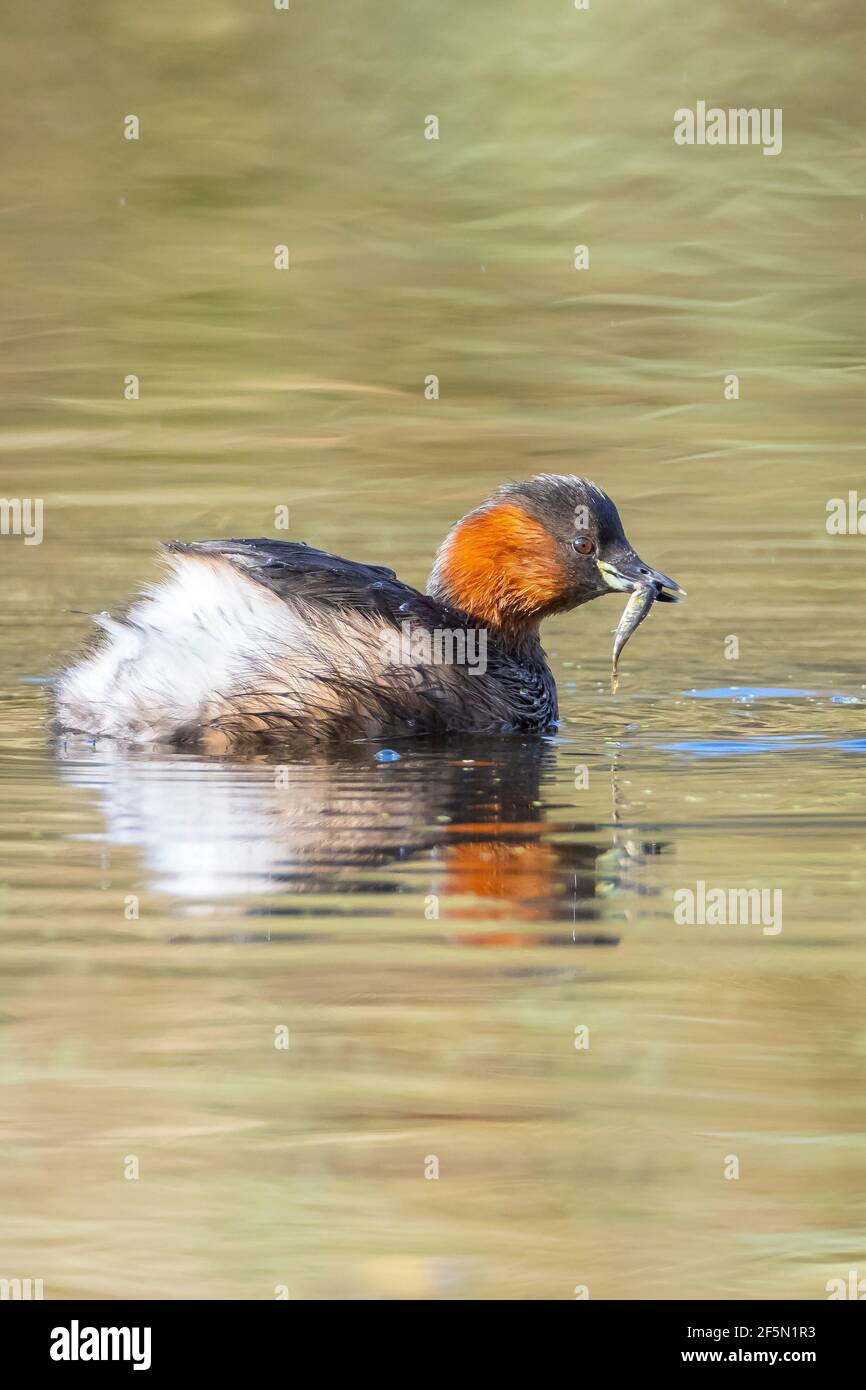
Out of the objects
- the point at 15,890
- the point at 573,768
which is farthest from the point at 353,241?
the point at 15,890

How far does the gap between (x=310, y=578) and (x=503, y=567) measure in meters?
1.08

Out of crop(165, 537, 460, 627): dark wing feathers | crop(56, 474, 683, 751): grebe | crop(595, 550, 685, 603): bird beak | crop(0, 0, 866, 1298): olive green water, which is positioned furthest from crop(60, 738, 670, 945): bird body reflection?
crop(595, 550, 685, 603): bird beak

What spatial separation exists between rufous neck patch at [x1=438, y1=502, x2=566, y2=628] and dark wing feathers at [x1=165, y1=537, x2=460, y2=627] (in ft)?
2.23

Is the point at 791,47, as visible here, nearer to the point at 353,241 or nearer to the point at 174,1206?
the point at 353,241

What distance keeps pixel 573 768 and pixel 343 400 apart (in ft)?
25.7

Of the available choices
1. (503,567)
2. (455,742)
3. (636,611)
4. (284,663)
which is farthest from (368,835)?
(503,567)

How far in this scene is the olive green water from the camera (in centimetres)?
437

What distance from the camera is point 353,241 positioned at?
18.5m

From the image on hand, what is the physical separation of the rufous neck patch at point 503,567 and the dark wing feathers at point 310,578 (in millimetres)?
680

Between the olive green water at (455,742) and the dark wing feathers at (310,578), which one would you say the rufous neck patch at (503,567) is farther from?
the dark wing feathers at (310,578)

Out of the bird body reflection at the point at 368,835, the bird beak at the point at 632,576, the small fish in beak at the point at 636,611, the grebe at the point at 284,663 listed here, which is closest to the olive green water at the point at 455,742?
the bird body reflection at the point at 368,835

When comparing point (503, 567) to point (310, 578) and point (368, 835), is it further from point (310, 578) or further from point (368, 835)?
point (368, 835)

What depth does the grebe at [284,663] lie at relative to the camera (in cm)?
793

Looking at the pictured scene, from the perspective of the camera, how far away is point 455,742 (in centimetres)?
830
